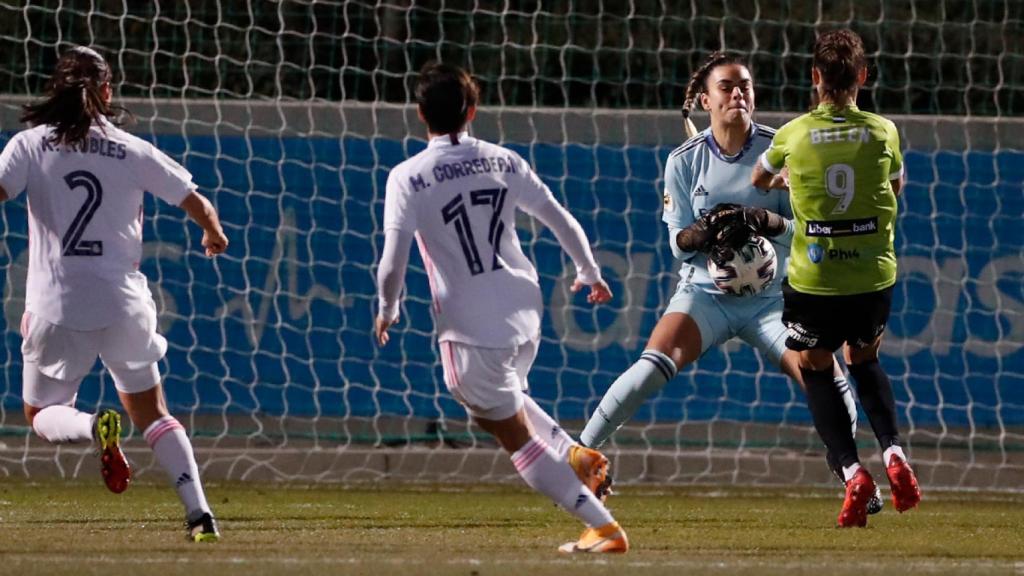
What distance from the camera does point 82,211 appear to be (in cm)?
657

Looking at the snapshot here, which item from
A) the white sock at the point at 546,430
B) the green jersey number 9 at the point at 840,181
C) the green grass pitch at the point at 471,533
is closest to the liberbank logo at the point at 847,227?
the green jersey number 9 at the point at 840,181

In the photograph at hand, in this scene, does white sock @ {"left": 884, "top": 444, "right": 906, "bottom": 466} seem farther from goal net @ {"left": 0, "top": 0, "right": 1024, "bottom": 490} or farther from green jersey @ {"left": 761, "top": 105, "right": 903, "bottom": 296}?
goal net @ {"left": 0, "top": 0, "right": 1024, "bottom": 490}

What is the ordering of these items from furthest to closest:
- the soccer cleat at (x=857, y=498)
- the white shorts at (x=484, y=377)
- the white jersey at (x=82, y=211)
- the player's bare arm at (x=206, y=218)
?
1. the soccer cleat at (x=857, y=498)
2. the player's bare arm at (x=206, y=218)
3. the white jersey at (x=82, y=211)
4. the white shorts at (x=484, y=377)

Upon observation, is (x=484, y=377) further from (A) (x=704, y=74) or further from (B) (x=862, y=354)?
(A) (x=704, y=74)

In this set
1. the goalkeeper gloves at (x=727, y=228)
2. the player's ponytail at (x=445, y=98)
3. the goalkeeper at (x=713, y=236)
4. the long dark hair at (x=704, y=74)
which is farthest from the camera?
the long dark hair at (x=704, y=74)

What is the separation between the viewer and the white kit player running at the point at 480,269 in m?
6.24

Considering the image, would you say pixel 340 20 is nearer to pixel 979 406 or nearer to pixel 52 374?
pixel 979 406

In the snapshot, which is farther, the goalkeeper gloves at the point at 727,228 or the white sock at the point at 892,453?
the goalkeeper gloves at the point at 727,228

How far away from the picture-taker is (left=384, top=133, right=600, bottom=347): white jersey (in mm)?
6250

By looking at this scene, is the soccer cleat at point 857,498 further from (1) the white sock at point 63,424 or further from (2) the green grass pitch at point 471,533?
(1) the white sock at point 63,424

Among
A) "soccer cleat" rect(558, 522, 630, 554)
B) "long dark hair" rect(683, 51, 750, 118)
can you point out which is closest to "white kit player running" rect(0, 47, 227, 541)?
"soccer cleat" rect(558, 522, 630, 554)

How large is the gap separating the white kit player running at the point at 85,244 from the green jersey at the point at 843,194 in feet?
7.36

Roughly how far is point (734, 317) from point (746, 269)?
246 mm

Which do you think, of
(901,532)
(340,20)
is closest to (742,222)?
(901,532)
